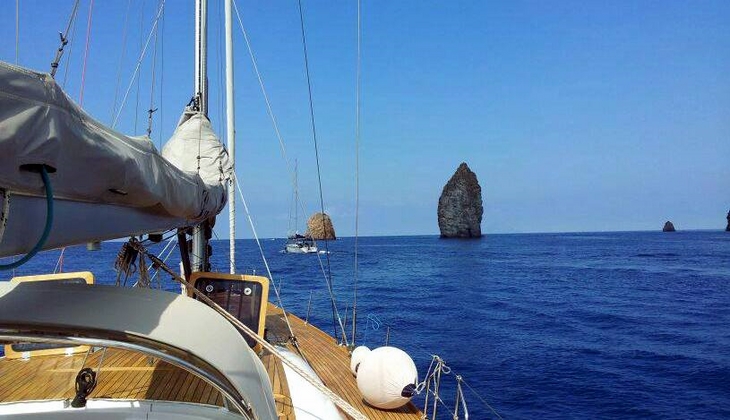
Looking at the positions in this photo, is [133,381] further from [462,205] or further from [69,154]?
[462,205]

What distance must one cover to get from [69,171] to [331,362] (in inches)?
275

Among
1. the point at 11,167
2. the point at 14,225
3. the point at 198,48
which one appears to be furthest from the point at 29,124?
the point at 198,48

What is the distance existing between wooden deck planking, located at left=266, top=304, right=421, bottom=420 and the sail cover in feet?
13.1

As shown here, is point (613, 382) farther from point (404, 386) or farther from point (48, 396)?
point (48, 396)

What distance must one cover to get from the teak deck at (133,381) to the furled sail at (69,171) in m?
1.78

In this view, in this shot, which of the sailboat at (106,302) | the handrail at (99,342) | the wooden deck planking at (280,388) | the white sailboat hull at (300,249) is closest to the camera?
the sailboat at (106,302)

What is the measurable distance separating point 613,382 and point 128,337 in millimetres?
16345

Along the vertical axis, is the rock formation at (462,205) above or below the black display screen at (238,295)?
above

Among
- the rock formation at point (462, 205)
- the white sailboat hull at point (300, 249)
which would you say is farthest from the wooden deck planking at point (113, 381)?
the rock formation at point (462, 205)

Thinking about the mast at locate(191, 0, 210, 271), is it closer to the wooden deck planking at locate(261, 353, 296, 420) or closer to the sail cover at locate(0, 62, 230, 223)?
the wooden deck planking at locate(261, 353, 296, 420)

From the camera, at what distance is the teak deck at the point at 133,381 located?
437 centimetres

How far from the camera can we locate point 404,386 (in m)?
6.10

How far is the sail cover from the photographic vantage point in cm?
153

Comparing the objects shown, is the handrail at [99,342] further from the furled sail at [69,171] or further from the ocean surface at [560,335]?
the ocean surface at [560,335]
